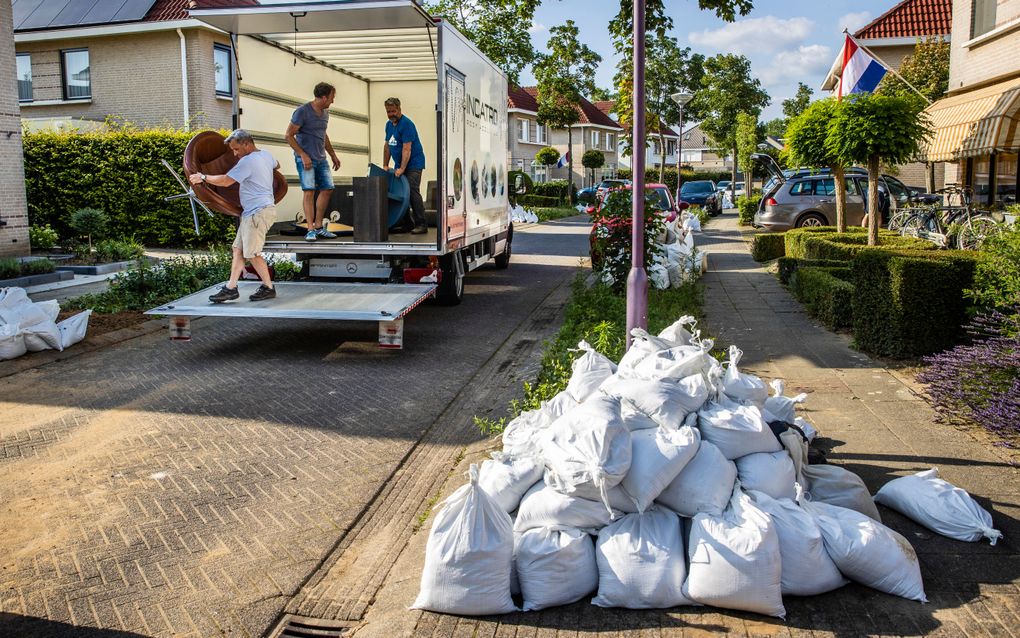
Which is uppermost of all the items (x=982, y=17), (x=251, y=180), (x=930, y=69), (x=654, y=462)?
(x=930, y=69)

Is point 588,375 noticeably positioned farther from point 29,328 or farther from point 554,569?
point 29,328

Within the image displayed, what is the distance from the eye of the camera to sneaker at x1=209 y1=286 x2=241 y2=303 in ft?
28.7

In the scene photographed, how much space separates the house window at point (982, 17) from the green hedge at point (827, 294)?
8465mm

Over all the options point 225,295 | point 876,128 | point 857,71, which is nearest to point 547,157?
point 857,71

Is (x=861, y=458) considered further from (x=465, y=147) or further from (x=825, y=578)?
(x=465, y=147)

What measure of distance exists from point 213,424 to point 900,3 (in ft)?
102

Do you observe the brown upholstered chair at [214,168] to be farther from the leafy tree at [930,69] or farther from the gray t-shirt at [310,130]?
the leafy tree at [930,69]

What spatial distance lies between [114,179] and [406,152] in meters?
10.6

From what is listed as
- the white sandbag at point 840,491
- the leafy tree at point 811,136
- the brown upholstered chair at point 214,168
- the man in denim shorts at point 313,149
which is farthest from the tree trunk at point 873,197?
the white sandbag at point 840,491

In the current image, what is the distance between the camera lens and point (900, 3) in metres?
30.2

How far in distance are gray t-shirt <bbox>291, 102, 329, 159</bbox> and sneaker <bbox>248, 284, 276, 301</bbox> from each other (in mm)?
2645

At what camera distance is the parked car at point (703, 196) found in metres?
38.2

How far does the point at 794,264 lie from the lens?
1334cm

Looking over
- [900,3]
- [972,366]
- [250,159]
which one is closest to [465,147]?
[250,159]
